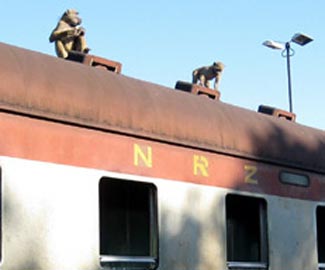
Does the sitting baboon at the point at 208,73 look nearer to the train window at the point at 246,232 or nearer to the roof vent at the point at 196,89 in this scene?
the roof vent at the point at 196,89

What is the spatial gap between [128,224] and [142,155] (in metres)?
0.45

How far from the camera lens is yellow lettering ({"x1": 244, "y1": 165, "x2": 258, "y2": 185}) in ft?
21.9

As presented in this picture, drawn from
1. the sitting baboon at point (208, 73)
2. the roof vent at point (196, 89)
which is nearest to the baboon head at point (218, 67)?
the sitting baboon at point (208, 73)

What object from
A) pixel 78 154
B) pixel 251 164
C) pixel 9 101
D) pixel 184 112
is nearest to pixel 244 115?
pixel 251 164

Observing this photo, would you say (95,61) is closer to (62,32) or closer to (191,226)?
(62,32)

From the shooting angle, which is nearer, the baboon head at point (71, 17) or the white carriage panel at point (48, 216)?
the white carriage panel at point (48, 216)

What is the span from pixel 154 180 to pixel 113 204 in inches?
15.0

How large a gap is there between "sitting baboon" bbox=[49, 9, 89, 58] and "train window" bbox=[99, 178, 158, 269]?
54.8 inches

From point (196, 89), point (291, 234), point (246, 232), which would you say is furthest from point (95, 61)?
point (291, 234)

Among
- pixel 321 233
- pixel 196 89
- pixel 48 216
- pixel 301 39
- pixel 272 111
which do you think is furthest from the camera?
→ pixel 301 39

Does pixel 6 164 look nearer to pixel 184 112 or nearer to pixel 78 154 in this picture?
pixel 78 154

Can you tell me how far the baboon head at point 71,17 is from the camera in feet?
21.9

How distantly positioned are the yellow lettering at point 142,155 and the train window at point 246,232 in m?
0.96

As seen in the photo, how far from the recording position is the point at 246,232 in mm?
6746
